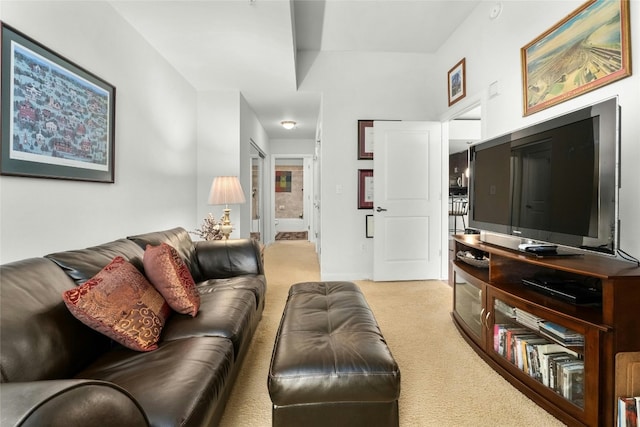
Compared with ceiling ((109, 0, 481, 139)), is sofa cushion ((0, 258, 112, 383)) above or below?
below

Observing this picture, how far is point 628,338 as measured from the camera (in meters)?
1.19

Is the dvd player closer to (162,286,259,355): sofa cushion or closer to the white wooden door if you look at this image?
(162,286,259,355): sofa cushion

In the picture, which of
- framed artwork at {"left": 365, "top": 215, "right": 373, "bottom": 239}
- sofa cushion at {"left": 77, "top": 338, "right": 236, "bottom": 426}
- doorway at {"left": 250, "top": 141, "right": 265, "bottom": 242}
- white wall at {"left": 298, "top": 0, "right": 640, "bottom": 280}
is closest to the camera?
sofa cushion at {"left": 77, "top": 338, "right": 236, "bottom": 426}

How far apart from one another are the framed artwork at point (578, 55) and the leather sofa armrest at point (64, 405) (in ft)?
8.05

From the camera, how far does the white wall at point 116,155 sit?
4.86 feet

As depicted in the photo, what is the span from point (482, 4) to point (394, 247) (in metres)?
2.58

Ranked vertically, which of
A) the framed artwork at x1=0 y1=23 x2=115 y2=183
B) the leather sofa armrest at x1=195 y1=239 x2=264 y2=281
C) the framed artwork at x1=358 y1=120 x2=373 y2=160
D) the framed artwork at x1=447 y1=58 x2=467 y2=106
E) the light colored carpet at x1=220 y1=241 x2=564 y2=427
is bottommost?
the light colored carpet at x1=220 y1=241 x2=564 y2=427

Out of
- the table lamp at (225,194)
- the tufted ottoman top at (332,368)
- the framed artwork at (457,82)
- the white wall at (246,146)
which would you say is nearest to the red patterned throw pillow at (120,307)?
the tufted ottoman top at (332,368)

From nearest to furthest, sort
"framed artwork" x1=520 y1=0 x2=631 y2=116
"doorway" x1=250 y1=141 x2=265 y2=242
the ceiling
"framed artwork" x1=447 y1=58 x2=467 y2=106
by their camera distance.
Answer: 1. "framed artwork" x1=520 y1=0 x2=631 y2=116
2. the ceiling
3. "framed artwork" x1=447 y1=58 x2=467 y2=106
4. "doorway" x1=250 y1=141 x2=265 y2=242

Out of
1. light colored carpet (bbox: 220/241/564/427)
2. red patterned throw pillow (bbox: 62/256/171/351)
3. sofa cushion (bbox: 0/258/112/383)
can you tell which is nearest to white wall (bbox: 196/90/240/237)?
light colored carpet (bbox: 220/241/564/427)

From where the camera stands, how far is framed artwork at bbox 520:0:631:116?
1.53m

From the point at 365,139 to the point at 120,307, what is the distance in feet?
10.5

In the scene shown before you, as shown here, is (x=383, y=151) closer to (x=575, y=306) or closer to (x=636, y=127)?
(x=636, y=127)

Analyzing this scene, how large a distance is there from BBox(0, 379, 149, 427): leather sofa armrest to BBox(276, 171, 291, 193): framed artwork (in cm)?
790
